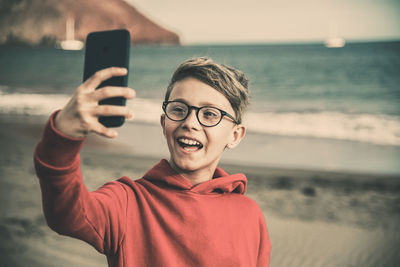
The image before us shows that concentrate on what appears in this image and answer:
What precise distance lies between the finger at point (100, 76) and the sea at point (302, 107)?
1280mm

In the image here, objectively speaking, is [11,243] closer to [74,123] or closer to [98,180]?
[98,180]

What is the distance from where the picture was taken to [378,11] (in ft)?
150

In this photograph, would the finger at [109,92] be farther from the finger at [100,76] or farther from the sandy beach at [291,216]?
the sandy beach at [291,216]

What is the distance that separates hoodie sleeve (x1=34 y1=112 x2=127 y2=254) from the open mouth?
0.32 m

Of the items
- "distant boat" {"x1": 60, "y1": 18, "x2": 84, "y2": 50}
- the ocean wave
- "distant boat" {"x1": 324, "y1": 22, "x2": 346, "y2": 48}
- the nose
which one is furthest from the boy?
Answer: "distant boat" {"x1": 60, "y1": 18, "x2": 84, "y2": 50}

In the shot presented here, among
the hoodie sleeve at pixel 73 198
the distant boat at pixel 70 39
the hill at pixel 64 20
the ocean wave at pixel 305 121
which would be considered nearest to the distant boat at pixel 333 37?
A: the ocean wave at pixel 305 121

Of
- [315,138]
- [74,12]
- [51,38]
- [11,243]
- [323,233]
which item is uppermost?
[74,12]

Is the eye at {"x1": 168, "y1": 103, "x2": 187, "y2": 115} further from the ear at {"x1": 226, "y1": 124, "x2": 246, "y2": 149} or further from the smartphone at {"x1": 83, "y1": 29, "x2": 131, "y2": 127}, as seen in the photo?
the smartphone at {"x1": 83, "y1": 29, "x2": 131, "y2": 127}

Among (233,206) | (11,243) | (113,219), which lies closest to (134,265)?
(113,219)

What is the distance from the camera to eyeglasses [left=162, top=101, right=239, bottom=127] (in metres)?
1.69

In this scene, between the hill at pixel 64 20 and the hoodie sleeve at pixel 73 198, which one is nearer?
the hoodie sleeve at pixel 73 198

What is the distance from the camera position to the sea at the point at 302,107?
8867 mm

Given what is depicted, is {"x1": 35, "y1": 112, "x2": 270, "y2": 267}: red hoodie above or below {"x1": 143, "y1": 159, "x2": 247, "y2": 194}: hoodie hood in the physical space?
below

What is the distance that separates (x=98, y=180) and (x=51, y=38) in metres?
75.8
